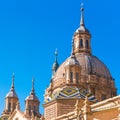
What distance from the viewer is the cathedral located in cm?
4622

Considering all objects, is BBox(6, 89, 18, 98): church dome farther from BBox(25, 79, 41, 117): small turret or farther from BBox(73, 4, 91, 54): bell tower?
BBox(73, 4, 91, 54): bell tower

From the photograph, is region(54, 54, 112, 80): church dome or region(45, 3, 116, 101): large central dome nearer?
region(45, 3, 116, 101): large central dome

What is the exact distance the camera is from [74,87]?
163 ft

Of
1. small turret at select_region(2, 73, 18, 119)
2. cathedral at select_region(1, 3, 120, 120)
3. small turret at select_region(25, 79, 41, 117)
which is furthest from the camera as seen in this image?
small turret at select_region(2, 73, 18, 119)

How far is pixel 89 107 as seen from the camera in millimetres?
34562

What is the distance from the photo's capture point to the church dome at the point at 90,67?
203 ft

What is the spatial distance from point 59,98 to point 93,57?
19865 millimetres

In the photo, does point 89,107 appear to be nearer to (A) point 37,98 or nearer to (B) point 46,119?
(B) point 46,119

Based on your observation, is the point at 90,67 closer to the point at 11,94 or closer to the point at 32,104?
the point at 32,104

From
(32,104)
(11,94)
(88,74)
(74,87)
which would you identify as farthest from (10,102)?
(74,87)

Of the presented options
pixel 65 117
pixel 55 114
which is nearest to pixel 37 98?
pixel 55 114

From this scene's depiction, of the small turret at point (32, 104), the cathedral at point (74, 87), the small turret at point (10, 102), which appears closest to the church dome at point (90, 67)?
the cathedral at point (74, 87)

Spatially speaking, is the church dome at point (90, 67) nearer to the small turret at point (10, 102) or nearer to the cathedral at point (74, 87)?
the cathedral at point (74, 87)

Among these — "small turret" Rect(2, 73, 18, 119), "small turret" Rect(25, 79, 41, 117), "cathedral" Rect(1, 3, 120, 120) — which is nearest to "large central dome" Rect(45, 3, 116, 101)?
"cathedral" Rect(1, 3, 120, 120)
